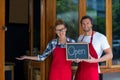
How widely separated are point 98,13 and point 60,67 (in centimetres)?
126

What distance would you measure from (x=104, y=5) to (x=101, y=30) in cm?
35

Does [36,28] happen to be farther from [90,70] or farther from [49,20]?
[90,70]

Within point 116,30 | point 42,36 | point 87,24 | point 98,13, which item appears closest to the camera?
point 87,24

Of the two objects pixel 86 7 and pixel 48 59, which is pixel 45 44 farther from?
pixel 86 7

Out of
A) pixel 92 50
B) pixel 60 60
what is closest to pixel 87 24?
pixel 92 50

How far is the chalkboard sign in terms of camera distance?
3442 mm

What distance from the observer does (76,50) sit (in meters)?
3.48

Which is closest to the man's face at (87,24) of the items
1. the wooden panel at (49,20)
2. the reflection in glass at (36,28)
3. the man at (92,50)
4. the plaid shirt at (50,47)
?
the man at (92,50)

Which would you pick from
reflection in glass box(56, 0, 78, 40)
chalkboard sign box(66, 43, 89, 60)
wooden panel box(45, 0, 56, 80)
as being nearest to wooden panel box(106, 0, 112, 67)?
reflection in glass box(56, 0, 78, 40)

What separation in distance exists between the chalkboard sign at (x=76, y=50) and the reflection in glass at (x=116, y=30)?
1202 millimetres

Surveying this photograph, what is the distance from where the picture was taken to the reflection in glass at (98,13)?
439 cm

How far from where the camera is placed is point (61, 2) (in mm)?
4199

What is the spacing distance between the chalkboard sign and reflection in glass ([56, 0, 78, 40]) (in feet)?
2.45
